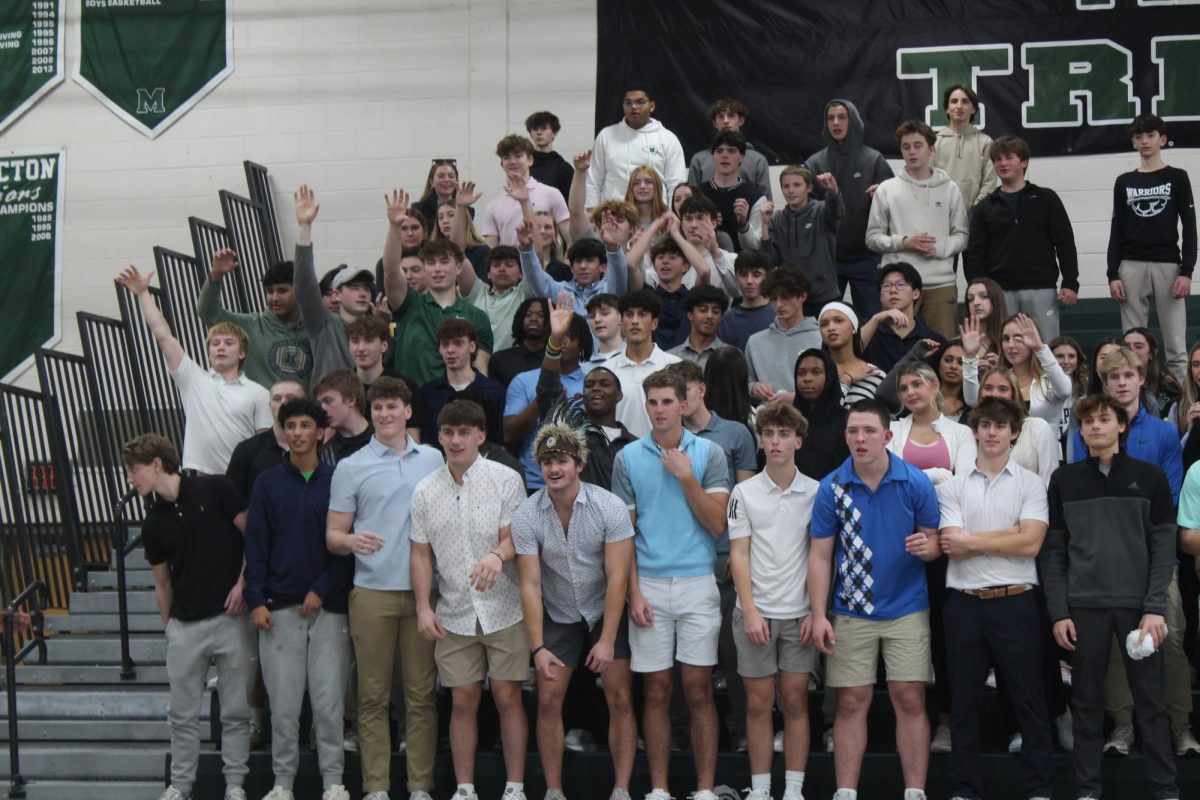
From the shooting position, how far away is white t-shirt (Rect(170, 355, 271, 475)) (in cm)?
827

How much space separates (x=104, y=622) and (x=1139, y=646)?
5427mm

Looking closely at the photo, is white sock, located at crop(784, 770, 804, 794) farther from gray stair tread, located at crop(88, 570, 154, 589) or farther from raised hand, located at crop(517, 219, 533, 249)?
gray stair tread, located at crop(88, 570, 154, 589)

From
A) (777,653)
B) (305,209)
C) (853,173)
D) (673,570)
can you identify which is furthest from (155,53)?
(777,653)

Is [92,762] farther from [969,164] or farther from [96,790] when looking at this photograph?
[969,164]

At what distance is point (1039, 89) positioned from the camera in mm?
11719

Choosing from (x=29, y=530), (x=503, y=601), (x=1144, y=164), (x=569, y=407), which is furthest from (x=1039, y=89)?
(x=29, y=530)

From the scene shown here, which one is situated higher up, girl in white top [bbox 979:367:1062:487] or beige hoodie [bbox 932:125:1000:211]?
beige hoodie [bbox 932:125:1000:211]

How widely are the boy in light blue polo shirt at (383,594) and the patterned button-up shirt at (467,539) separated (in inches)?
7.1

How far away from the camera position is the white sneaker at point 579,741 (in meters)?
7.18

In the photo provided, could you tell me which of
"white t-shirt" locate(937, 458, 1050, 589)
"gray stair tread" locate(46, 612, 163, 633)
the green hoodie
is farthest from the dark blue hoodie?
"white t-shirt" locate(937, 458, 1050, 589)

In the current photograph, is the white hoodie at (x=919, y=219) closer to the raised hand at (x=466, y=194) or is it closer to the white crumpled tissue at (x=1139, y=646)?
the raised hand at (x=466, y=194)

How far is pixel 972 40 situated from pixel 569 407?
591cm

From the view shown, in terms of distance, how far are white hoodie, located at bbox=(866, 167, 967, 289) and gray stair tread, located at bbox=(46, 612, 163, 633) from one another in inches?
186

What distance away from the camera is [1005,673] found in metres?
6.60
